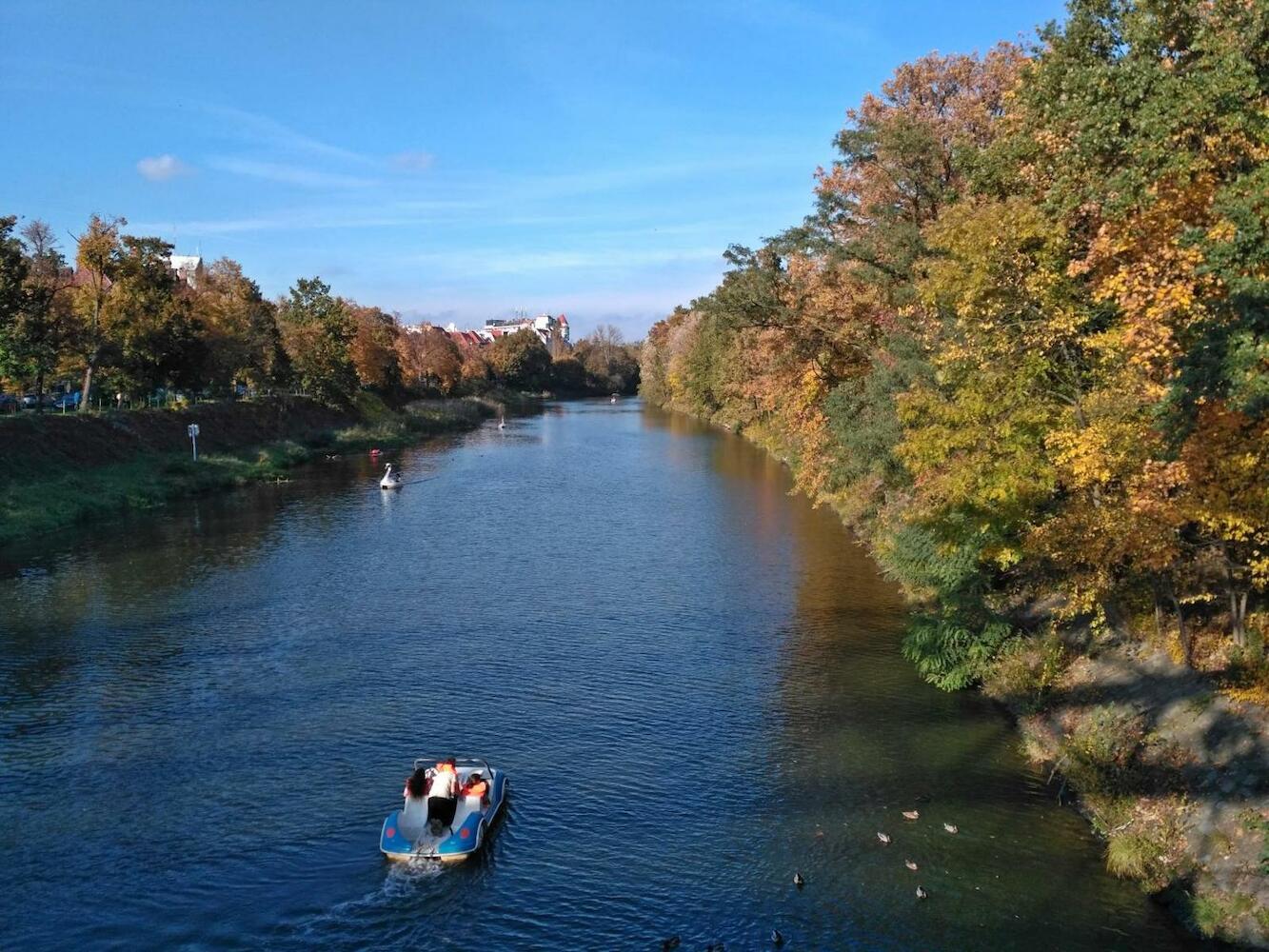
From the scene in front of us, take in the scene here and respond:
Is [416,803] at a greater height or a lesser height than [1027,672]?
lesser

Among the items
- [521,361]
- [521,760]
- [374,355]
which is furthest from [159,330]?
[521,361]

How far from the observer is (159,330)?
56.2 meters

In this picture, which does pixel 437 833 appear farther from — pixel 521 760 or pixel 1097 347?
pixel 1097 347

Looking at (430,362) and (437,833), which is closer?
(437,833)

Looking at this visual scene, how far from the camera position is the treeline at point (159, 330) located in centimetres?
4831

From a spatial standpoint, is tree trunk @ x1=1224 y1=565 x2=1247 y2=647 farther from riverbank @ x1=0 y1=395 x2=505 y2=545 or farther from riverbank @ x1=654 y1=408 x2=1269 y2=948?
riverbank @ x1=0 y1=395 x2=505 y2=545

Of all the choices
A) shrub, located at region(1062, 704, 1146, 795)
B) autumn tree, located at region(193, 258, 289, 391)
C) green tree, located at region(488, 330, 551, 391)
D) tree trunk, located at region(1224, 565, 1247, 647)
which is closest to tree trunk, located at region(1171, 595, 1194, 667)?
tree trunk, located at region(1224, 565, 1247, 647)

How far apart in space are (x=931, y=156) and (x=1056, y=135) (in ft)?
42.4

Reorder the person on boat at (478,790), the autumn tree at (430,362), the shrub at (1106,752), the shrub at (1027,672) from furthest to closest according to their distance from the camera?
the autumn tree at (430,362) → the shrub at (1027,672) → the shrub at (1106,752) → the person on boat at (478,790)

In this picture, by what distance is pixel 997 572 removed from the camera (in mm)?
26656

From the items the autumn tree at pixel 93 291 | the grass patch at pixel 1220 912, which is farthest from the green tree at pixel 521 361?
the grass patch at pixel 1220 912

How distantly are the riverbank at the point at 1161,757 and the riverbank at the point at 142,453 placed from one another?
39637 millimetres

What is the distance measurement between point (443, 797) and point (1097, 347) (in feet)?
47.5

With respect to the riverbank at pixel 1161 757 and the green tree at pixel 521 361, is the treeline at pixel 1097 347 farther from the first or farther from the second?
the green tree at pixel 521 361
